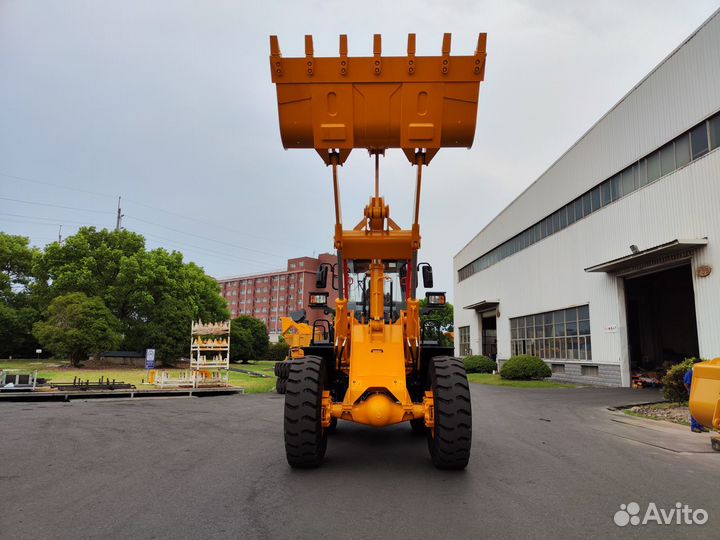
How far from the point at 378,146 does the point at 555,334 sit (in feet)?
75.1

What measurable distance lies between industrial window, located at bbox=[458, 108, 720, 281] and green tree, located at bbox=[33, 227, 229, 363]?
2702 centimetres

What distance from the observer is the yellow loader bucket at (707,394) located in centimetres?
652

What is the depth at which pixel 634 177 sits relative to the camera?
62.5 ft

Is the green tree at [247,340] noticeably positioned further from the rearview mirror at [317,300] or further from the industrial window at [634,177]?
the rearview mirror at [317,300]

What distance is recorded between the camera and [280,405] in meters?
15.0

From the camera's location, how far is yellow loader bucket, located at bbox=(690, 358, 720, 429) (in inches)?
257

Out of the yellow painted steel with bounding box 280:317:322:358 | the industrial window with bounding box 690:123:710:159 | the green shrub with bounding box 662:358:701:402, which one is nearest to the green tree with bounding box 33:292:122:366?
the yellow painted steel with bounding box 280:317:322:358

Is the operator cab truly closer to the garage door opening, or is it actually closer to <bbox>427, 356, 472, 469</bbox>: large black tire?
<bbox>427, 356, 472, 469</bbox>: large black tire

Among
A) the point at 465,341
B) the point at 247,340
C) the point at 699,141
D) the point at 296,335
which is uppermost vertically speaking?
the point at 699,141

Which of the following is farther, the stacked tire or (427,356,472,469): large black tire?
the stacked tire

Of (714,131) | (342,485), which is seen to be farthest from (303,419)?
(714,131)

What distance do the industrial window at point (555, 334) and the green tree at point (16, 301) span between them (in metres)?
42.4

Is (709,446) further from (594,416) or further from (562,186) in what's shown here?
(562,186)

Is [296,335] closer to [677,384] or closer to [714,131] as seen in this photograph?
[677,384]
